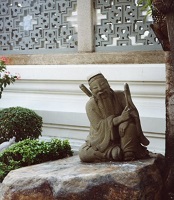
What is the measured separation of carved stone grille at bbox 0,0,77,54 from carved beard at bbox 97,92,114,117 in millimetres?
2518

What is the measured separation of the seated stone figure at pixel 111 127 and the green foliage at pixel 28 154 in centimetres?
71

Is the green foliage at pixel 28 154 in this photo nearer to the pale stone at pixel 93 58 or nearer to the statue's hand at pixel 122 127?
the statue's hand at pixel 122 127

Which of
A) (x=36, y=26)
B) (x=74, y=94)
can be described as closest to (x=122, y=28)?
(x=74, y=94)

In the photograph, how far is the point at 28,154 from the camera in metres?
5.43

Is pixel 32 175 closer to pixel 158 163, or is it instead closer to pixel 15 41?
pixel 158 163

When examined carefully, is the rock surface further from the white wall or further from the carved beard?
the white wall

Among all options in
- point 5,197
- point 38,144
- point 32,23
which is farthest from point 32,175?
point 32,23

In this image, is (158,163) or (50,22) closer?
(158,163)

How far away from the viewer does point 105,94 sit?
489 centimetres

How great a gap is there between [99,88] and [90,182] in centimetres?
109

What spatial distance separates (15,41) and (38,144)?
9.72ft

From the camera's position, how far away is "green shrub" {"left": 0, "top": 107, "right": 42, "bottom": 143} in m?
6.43

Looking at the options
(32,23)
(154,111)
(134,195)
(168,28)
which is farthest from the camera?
(32,23)

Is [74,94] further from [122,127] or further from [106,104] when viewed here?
[122,127]
